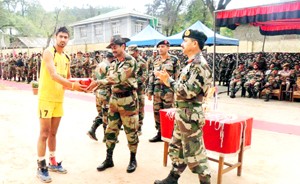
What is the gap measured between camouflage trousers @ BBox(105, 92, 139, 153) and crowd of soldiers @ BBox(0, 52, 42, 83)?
12837mm

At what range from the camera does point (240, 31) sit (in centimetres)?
1991

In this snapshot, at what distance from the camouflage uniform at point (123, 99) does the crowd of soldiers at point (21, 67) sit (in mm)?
12850

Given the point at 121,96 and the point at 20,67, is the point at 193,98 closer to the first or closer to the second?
the point at 121,96

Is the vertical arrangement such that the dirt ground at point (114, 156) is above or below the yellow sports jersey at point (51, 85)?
below

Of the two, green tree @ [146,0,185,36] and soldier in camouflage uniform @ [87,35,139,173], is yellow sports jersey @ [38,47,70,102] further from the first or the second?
green tree @ [146,0,185,36]

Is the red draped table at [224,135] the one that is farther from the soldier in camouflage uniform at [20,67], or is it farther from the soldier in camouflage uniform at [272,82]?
the soldier in camouflage uniform at [20,67]

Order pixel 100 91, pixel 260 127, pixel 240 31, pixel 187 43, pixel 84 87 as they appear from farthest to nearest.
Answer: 1. pixel 240 31
2. pixel 260 127
3. pixel 100 91
4. pixel 84 87
5. pixel 187 43

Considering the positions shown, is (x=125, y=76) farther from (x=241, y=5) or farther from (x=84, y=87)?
(x=241, y=5)

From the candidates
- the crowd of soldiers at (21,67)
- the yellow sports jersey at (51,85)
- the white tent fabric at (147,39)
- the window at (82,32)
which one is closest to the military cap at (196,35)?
the yellow sports jersey at (51,85)

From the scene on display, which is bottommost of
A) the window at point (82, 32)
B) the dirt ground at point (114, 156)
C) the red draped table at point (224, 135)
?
the dirt ground at point (114, 156)

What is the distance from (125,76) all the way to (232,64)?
34.9ft

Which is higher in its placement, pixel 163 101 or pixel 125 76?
pixel 125 76

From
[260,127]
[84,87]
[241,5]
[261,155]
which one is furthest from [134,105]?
[241,5]

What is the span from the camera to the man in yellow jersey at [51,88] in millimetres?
3359
